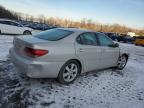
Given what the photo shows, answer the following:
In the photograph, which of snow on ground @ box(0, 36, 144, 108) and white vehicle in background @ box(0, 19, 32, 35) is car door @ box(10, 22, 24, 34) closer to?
white vehicle in background @ box(0, 19, 32, 35)

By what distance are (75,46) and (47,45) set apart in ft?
2.83

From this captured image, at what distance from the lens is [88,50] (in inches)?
207

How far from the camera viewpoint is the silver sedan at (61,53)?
4.25 m

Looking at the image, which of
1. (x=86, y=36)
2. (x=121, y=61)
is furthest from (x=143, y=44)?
(x=86, y=36)

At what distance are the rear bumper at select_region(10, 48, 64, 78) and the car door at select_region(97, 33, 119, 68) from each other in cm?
183

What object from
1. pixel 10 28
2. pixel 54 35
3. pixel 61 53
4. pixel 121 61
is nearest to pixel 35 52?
pixel 61 53

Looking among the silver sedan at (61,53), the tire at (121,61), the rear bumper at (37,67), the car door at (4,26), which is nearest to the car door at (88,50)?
the silver sedan at (61,53)

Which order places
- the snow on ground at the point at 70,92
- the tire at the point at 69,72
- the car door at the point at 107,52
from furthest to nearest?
1. the car door at the point at 107,52
2. the tire at the point at 69,72
3. the snow on ground at the point at 70,92

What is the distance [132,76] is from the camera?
659 cm

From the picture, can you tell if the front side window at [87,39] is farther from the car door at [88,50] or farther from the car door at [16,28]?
the car door at [16,28]

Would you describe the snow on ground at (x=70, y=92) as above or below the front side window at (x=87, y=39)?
below

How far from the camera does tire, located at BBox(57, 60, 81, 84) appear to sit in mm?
4738

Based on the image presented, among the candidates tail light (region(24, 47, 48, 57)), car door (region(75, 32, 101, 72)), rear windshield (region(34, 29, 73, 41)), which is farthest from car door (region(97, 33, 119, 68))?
tail light (region(24, 47, 48, 57))

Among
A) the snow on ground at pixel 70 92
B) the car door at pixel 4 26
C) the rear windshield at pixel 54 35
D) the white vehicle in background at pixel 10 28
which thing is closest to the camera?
the snow on ground at pixel 70 92
